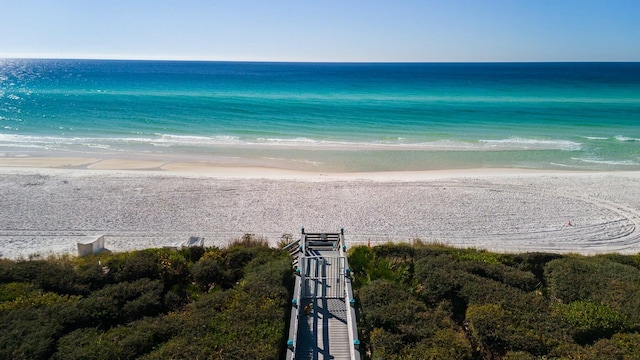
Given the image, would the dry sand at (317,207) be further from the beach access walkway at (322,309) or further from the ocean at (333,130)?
the beach access walkway at (322,309)

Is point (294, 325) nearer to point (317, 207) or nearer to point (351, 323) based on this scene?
point (351, 323)

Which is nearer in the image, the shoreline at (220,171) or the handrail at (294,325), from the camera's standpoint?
the handrail at (294,325)

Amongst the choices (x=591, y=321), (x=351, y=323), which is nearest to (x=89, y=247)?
(x=351, y=323)

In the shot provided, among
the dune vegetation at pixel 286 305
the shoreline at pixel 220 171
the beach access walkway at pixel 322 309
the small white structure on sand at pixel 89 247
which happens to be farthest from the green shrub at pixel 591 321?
the shoreline at pixel 220 171

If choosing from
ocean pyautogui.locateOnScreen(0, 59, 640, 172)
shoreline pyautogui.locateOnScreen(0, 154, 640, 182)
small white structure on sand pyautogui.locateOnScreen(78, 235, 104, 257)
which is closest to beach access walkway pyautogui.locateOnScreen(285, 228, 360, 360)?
small white structure on sand pyautogui.locateOnScreen(78, 235, 104, 257)

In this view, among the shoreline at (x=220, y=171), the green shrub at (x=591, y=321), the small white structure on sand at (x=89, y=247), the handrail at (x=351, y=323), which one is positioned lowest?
the green shrub at (x=591, y=321)
